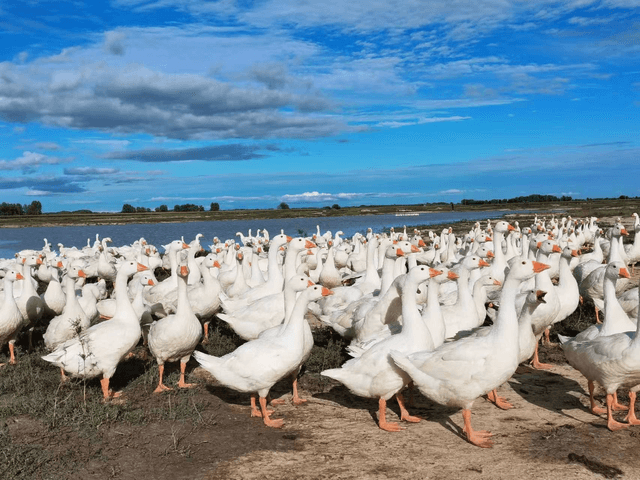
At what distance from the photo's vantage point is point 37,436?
7117 mm

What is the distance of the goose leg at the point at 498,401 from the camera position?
316 inches

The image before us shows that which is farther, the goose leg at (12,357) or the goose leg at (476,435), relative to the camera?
the goose leg at (12,357)

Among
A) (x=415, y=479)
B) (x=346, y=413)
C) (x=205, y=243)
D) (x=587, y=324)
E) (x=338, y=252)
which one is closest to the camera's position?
(x=415, y=479)

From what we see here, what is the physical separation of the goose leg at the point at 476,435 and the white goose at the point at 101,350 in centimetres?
547

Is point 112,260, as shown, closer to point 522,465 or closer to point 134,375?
point 134,375

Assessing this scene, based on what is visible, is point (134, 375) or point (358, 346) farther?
point (134, 375)

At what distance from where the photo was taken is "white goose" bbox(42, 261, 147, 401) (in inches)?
336

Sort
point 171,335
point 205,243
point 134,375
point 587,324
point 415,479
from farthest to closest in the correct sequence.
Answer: point 205,243 < point 587,324 < point 134,375 < point 171,335 < point 415,479

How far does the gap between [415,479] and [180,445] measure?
302cm

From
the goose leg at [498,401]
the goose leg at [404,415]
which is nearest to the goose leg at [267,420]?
the goose leg at [404,415]

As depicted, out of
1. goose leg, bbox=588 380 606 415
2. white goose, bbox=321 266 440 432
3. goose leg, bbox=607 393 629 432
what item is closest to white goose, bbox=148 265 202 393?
white goose, bbox=321 266 440 432

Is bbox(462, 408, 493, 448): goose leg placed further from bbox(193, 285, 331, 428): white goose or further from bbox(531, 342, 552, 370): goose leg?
bbox(531, 342, 552, 370): goose leg

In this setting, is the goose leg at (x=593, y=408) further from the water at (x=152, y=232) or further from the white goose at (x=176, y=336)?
the water at (x=152, y=232)

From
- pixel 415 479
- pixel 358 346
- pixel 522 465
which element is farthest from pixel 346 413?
pixel 522 465
